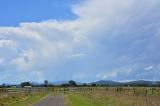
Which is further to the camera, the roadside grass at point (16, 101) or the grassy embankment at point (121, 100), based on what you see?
the roadside grass at point (16, 101)

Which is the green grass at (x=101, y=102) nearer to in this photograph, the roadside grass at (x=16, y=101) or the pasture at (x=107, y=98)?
the pasture at (x=107, y=98)

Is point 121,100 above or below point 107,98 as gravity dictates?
below

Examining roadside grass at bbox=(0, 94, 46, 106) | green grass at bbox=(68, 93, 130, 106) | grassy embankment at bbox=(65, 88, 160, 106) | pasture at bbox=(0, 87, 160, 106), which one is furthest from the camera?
roadside grass at bbox=(0, 94, 46, 106)

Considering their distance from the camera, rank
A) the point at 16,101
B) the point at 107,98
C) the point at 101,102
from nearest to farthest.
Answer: the point at 101,102 → the point at 107,98 → the point at 16,101

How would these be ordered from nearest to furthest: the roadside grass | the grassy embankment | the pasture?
1. the grassy embankment
2. the pasture
3. the roadside grass

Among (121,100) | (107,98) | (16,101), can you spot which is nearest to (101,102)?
(121,100)

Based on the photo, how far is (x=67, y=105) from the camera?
38781mm

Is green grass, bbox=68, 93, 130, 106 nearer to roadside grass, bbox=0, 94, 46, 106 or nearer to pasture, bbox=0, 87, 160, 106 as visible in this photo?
pasture, bbox=0, 87, 160, 106

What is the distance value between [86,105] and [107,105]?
418 cm

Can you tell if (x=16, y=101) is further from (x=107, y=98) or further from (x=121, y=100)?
(x=121, y=100)

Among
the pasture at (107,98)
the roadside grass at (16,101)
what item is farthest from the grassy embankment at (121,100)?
the roadside grass at (16,101)

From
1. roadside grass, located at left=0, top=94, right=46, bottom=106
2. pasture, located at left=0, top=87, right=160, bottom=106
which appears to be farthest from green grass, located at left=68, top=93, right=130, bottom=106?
roadside grass, located at left=0, top=94, right=46, bottom=106

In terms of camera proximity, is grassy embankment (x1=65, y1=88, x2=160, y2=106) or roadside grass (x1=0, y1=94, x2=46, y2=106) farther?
roadside grass (x1=0, y1=94, x2=46, y2=106)

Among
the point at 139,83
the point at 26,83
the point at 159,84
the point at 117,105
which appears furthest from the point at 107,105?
the point at 26,83
